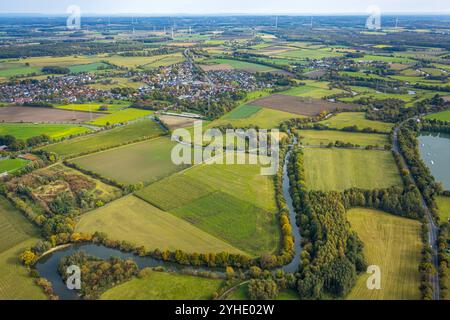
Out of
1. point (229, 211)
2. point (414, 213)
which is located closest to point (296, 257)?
point (229, 211)

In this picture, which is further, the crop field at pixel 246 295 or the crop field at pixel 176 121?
the crop field at pixel 176 121

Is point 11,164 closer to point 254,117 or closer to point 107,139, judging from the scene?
point 107,139

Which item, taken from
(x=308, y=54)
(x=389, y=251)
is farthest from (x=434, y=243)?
(x=308, y=54)

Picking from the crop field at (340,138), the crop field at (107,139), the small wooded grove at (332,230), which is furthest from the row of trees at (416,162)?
the crop field at (107,139)

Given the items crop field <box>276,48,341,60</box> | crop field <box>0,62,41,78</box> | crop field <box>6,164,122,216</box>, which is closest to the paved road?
crop field <box>6,164,122,216</box>

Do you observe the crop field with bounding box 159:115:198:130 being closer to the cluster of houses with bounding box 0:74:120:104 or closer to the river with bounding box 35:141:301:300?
the cluster of houses with bounding box 0:74:120:104

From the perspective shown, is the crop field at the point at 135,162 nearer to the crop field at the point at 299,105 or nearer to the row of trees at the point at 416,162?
the crop field at the point at 299,105
